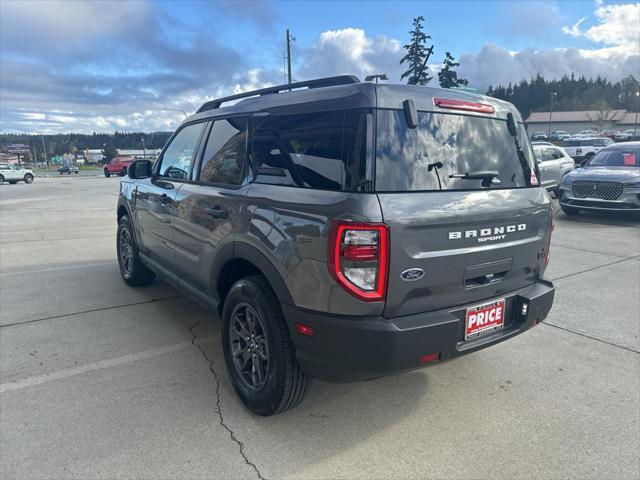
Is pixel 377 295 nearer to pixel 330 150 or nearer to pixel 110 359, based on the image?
pixel 330 150

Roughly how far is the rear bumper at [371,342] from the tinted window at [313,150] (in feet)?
2.27

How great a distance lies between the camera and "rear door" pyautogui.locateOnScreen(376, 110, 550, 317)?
2.30 metres

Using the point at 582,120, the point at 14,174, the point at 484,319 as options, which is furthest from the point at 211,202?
the point at 582,120

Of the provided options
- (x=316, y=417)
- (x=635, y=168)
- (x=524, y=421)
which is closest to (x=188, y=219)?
(x=316, y=417)

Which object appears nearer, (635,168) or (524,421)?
(524,421)

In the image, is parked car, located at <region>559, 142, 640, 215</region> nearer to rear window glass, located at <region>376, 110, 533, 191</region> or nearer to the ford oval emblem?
rear window glass, located at <region>376, 110, 533, 191</region>

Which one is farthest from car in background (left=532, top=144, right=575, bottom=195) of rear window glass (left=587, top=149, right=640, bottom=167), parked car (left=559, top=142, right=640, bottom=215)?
parked car (left=559, top=142, right=640, bottom=215)

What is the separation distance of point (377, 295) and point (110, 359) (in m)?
2.45

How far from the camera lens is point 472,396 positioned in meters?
3.11

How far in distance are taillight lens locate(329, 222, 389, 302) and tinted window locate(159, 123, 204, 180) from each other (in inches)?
81.1

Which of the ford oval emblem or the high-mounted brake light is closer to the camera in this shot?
the ford oval emblem

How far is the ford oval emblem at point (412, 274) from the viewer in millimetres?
2283

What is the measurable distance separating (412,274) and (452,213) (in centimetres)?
42

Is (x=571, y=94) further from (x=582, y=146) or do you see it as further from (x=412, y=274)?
(x=412, y=274)
